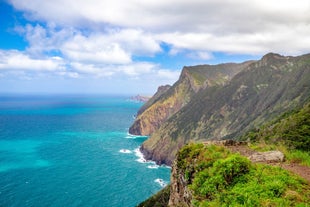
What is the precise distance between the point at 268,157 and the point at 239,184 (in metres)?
6.05

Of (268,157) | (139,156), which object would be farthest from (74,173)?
(268,157)

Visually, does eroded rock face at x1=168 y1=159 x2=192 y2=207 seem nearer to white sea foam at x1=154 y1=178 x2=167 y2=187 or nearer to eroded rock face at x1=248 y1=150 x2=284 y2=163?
eroded rock face at x1=248 y1=150 x2=284 y2=163

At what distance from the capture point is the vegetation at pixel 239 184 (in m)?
12.6

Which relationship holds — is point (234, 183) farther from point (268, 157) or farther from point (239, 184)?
point (268, 157)

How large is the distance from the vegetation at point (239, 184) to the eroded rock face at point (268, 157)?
92.5 inches

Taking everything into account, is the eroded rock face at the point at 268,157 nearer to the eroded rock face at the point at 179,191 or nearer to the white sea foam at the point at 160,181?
the eroded rock face at the point at 179,191

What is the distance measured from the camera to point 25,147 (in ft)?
529

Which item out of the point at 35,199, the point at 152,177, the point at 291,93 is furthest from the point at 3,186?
the point at 291,93

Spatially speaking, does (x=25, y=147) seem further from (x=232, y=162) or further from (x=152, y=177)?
(x=232, y=162)

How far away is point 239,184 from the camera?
1423cm

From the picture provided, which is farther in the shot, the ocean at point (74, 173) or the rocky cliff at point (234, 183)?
the ocean at point (74, 173)

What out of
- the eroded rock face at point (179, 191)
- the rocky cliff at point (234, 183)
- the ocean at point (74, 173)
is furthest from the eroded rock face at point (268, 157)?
the ocean at point (74, 173)

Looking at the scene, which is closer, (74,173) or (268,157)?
(268,157)

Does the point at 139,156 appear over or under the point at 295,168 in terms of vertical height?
under
